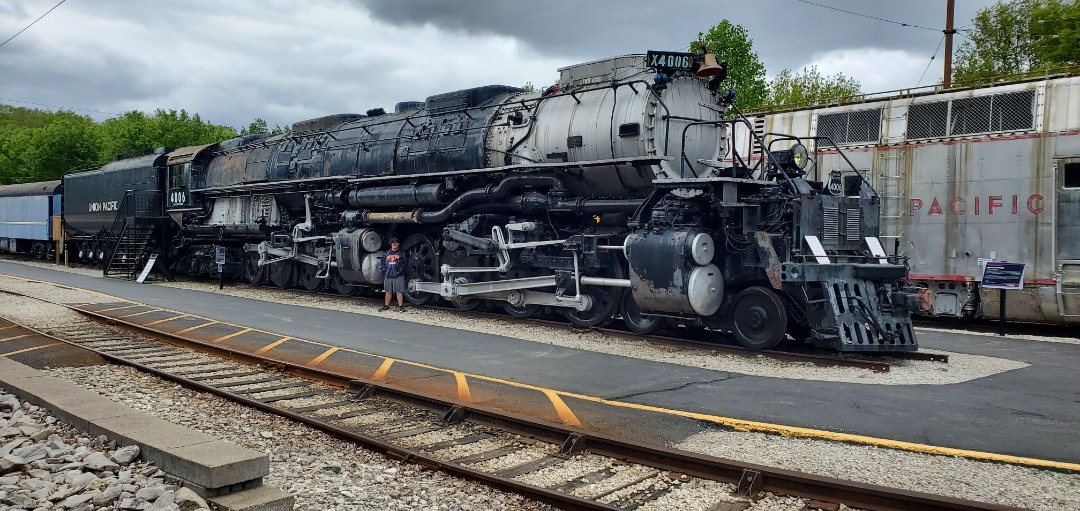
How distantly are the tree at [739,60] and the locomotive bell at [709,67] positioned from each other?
2562 centimetres

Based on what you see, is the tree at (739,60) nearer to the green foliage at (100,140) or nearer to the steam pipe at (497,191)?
the steam pipe at (497,191)

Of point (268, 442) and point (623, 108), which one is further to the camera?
point (623, 108)

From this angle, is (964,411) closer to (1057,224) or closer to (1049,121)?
(1057,224)

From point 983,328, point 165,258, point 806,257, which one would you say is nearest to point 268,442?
point 806,257

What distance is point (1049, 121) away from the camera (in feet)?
44.7

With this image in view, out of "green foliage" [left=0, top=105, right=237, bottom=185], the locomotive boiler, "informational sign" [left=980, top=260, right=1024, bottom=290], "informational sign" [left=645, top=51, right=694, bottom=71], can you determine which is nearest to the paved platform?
"informational sign" [left=980, top=260, right=1024, bottom=290]

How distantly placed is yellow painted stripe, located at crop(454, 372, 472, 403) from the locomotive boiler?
3.52 metres

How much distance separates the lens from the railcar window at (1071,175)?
13.3m

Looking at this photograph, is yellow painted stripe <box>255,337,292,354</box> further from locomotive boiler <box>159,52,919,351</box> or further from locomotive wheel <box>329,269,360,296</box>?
locomotive wheel <box>329,269,360,296</box>

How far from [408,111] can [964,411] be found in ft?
44.1

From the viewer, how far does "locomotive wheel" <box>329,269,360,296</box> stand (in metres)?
18.1

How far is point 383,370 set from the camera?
30.8ft

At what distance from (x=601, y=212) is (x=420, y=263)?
521 cm

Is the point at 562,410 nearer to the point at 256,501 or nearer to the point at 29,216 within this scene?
the point at 256,501
